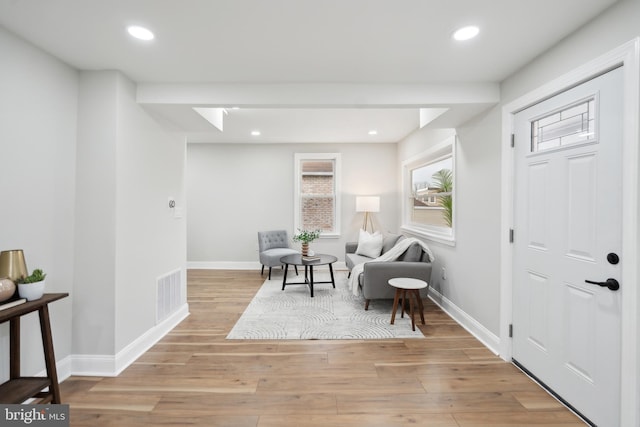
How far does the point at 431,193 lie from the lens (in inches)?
169

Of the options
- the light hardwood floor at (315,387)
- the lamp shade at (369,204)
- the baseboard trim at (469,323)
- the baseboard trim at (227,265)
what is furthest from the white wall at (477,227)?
the baseboard trim at (227,265)

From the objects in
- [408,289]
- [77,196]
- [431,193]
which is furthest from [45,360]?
[431,193]

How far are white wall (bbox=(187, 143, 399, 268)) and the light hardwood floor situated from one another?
123 inches

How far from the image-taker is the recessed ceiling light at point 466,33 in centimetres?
180

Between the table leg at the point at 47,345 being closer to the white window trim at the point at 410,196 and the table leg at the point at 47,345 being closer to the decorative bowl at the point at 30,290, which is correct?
the decorative bowl at the point at 30,290

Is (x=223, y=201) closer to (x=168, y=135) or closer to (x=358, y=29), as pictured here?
(x=168, y=135)

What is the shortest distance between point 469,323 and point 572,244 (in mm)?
1520

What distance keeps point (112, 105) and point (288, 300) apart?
115 inches

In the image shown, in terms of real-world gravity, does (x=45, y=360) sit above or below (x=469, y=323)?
above

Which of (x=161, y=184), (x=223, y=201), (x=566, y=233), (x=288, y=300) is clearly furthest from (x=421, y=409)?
(x=223, y=201)

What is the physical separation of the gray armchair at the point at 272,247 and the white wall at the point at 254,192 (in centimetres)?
32

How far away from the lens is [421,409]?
1899 mm

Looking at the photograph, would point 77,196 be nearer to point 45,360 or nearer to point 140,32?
point 45,360

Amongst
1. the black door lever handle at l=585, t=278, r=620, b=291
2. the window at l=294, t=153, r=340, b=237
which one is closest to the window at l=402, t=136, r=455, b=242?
the window at l=294, t=153, r=340, b=237
